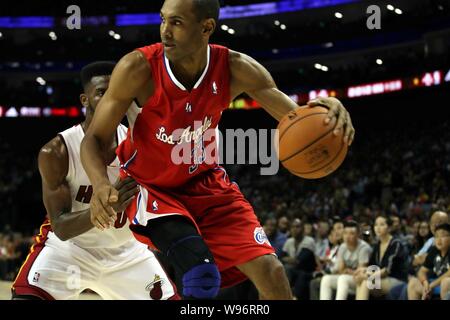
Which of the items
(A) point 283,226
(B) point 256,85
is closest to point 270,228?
(A) point 283,226

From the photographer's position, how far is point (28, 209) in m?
20.1

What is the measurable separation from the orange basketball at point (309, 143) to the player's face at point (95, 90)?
1246mm

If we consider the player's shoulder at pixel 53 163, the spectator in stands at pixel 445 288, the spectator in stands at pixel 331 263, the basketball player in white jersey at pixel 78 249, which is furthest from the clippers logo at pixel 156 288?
the spectator in stands at pixel 331 263

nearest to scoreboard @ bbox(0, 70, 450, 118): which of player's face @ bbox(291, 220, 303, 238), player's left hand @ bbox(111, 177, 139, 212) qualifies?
player's face @ bbox(291, 220, 303, 238)

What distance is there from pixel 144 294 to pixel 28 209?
17.2 metres

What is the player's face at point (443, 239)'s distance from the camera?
6.02 metres

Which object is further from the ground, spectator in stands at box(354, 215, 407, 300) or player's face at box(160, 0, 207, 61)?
player's face at box(160, 0, 207, 61)

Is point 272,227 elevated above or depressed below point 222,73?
below

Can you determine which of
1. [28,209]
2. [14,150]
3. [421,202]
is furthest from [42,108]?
[421,202]

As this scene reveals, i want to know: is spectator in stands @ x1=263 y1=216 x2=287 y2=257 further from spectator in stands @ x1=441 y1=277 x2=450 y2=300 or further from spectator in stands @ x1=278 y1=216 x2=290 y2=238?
spectator in stands @ x1=441 y1=277 x2=450 y2=300

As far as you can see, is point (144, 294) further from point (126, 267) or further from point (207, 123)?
point (207, 123)
